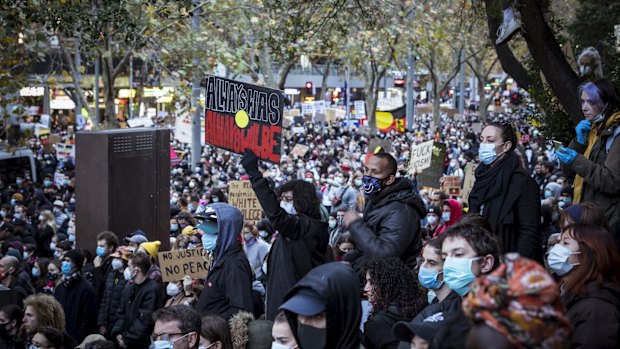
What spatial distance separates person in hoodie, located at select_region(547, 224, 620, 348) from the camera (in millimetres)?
4211

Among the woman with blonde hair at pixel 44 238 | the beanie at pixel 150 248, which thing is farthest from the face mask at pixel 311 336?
the woman with blonde hair at pixel 44 238

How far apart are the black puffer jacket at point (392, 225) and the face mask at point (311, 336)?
1749 millimetres

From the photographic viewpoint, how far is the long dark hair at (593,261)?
14.5 feet

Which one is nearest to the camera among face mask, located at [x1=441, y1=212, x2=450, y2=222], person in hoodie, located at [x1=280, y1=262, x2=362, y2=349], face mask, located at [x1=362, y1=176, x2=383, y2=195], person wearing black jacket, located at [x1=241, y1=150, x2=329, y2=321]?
person in hoodie, located at [x1=280, y1=262, x2=362, y2=349]

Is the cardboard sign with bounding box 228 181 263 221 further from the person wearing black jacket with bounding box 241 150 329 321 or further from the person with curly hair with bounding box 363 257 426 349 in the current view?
the person with curly hair with bounding box 363 257 426 349

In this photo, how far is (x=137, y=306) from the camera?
848cm

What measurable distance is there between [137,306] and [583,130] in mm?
4195

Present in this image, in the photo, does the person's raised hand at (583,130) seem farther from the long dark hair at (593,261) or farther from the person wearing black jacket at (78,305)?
the person wearing black jacket at (78,305)

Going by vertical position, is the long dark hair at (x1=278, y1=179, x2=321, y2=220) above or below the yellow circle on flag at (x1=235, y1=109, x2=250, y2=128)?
below

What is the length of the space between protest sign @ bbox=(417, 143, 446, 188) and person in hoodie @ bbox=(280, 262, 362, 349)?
1227 centimetres

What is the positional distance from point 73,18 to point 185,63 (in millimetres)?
10774

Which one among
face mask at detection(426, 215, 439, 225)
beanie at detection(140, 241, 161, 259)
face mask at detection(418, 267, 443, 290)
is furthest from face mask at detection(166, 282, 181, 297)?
face mask at detection(426, 215, 439, 225)

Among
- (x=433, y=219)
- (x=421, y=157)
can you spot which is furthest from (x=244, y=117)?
(x=421, y=157)

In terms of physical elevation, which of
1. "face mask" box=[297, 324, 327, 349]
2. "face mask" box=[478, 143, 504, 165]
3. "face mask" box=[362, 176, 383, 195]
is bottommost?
"face mask" box=[297, 324, 327, 349]
